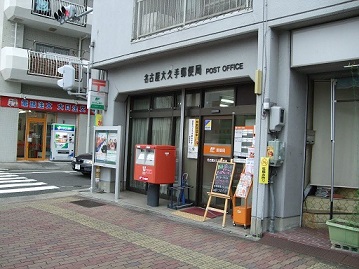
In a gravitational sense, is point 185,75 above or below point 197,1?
below

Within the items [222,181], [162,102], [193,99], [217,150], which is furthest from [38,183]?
[222,181]

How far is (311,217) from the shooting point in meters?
7.50

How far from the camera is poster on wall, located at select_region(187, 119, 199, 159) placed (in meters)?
9.65

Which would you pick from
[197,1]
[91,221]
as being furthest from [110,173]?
[197,1]

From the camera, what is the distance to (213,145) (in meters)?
9.26

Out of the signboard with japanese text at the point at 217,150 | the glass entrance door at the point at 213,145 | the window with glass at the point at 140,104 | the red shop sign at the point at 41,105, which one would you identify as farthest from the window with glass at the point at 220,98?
the red shop sign at the point at 41,105

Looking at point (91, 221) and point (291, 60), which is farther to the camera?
point (91, 221)

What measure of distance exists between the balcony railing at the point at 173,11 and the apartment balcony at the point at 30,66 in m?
9.11

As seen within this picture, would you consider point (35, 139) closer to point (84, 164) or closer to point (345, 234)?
point (84, 164)

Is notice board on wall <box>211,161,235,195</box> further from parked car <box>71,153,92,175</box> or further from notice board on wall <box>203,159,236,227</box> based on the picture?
parked car <box>71,153,92,175</box>

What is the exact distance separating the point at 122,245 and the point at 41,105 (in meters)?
16.8

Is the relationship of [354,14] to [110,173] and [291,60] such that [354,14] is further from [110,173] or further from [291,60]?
[110,173]

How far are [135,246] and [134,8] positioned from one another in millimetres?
7016

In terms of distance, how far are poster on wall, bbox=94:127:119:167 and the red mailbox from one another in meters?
1.30
